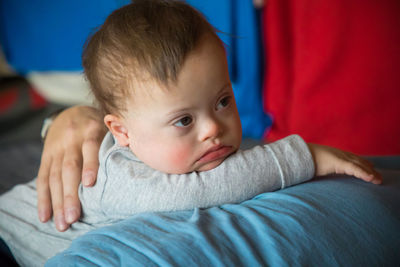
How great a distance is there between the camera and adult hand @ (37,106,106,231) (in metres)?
0.84

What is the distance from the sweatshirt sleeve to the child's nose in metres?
0.08

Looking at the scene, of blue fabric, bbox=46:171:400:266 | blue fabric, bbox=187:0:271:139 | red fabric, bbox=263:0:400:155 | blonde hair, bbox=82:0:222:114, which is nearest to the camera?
blue fabric, bbox=46:171:400:266

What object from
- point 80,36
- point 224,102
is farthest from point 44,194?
point 80,36

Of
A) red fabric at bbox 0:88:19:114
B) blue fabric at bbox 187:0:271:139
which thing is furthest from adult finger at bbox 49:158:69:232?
red fabric at bbox 0:88:19:114

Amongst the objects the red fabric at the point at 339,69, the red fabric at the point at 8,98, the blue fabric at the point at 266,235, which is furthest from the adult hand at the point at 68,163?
the red fabric at the point at 8,98

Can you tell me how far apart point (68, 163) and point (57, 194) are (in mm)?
82

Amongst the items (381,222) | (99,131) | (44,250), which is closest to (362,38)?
(381,222)

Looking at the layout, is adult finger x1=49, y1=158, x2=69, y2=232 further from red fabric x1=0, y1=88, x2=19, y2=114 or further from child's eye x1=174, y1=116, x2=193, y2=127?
red fabric x1=0, y1=88, x2=19, y2=114

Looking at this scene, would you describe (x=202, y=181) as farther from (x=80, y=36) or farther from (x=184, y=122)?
(x=80, y=36)

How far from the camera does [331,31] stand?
1479 mm

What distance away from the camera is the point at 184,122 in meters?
0.71

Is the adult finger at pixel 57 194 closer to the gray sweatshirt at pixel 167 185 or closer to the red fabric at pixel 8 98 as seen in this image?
the gray sweatshirt at pixel 167 185

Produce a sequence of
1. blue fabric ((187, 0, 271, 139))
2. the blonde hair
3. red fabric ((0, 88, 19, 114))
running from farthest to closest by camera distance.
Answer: red fabric ((0, 88, 19, 114)) → blue fabric ((187, 0, 271, 139)) → the blonde hair

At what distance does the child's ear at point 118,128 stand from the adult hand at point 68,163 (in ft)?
0.37
